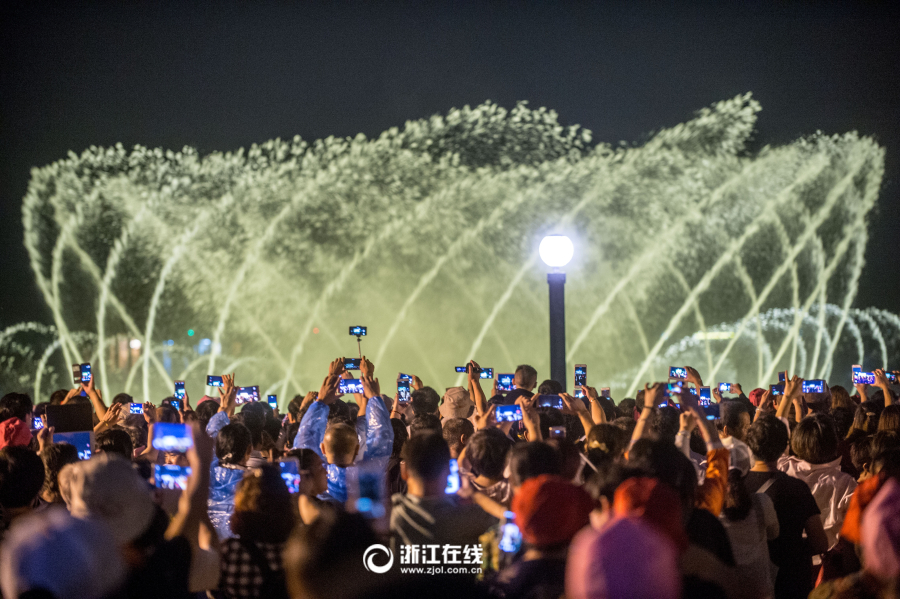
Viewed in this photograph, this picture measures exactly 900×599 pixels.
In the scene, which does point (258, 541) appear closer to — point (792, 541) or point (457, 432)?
point (457, 432)

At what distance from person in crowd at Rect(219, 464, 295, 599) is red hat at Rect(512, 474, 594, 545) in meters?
1.10

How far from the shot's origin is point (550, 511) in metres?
2.62

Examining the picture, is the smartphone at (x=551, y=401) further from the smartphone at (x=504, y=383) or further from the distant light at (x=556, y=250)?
the distant light at (x=556, y=250)

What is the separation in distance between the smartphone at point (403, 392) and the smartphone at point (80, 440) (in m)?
3.43

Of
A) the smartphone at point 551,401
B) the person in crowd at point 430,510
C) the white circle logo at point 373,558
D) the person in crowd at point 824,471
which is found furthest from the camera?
the smartphone at point 551,401

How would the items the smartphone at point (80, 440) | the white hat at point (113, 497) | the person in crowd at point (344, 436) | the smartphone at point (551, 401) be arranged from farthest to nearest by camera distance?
1. the smartphone at point (551, 401)
2. the smartphone at point (80, 440)
3. the person in crowd at point (344, 436)
4. the white hat at point (113, 497)

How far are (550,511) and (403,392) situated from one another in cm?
590

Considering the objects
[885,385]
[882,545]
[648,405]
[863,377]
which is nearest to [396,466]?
[648,405]

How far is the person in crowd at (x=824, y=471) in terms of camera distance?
4.78 metres

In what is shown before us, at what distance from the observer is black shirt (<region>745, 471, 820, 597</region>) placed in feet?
13.8

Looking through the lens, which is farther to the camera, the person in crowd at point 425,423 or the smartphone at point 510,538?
the person in crowd at point 425,423

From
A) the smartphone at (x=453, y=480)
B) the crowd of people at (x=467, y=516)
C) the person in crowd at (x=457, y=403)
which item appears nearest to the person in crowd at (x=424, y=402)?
the person in crowd at (x=457, y=403)

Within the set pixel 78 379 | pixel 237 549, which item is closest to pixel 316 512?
pixel 237 549

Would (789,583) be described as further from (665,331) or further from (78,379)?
(665,331)
